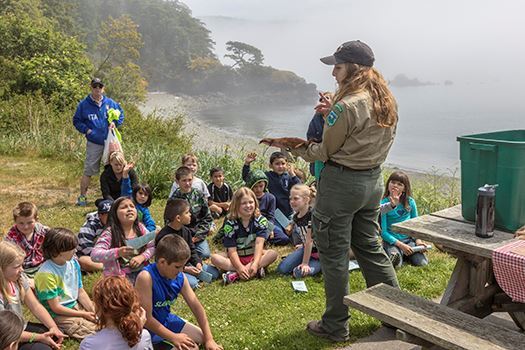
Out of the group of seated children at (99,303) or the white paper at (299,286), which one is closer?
the group of seated children at (99,303)

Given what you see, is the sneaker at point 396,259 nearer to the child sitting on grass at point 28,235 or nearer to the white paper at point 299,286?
the white paper at point 299,286

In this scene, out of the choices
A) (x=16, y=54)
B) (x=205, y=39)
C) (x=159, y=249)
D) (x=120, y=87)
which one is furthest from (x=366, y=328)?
(x=205, y=39)

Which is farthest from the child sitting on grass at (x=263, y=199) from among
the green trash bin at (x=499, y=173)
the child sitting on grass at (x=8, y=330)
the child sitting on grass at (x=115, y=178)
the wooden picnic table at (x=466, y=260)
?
the child sitting on grass at (x=8, y=330)

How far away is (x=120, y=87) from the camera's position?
42531 millimetres

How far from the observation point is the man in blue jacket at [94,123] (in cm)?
762

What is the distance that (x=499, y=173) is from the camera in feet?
9.61

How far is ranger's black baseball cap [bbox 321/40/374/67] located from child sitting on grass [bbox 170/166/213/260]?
2897mm

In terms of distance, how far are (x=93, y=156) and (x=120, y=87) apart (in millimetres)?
36634

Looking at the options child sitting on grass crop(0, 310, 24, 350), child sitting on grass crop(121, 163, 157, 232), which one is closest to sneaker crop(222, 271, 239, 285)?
child sitting on grass crop(121, 163, 157, 232)

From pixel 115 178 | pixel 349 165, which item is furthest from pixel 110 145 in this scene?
pixel 349 165

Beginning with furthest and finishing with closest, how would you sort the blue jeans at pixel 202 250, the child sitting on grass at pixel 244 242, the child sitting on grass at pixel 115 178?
the child sitting on grass at pixel 115 178, the blue jeans at pixel 202 250, the child sitting on grass at pixel 244 242

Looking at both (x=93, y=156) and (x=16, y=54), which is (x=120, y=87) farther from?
(x=93, y=156)

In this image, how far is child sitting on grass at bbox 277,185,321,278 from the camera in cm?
502

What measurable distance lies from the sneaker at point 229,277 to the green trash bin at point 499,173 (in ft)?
8.37
